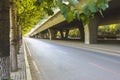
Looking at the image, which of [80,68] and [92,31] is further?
[92,31]

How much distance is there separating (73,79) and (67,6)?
971cm

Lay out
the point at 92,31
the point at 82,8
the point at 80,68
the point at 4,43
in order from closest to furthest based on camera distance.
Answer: the point at 82,8
the point at 4,43
the point at 80,68
the point at 92,31

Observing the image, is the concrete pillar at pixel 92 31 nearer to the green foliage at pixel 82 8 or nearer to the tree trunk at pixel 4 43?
the tree trunk at pixel 4 43

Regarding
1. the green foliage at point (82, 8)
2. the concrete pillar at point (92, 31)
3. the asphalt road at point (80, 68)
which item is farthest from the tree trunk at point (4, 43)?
the concrete pillar at point (92, 31)

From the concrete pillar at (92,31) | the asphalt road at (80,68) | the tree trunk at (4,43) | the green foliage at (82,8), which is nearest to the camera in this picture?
the green foliage at (82,8)

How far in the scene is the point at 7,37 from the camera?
4.48 m

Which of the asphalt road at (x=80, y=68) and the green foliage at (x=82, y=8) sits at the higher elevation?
the green foliage at (x=82, y=8)

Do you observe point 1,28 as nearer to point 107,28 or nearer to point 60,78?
point 60,78

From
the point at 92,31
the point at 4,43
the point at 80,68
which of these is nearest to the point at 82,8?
the point at 4,43

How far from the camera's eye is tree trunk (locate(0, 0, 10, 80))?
4230 mm

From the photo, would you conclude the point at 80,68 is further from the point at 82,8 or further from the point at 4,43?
the point at 82,8

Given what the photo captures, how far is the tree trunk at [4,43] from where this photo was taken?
4.23 m

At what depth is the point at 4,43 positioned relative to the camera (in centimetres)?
436

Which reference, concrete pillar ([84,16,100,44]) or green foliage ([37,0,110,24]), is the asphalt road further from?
concrete pillar ([84,16,100,44])
